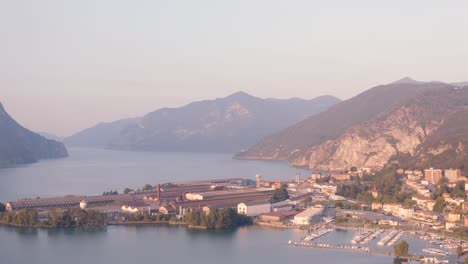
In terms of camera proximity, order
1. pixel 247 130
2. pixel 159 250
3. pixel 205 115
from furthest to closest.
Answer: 1. pixel 205 115
2. pixel 247 130
3. pixel 159 250

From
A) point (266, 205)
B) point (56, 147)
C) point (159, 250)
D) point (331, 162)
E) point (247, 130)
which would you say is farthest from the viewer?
point (247, 130)

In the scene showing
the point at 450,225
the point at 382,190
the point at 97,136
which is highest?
the point at 97,136

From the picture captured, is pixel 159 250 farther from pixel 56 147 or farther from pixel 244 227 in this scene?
pixel 56 147

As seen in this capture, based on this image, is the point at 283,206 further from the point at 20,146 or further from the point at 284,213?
the point at 20,146

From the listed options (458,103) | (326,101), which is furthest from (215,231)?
(326,101)

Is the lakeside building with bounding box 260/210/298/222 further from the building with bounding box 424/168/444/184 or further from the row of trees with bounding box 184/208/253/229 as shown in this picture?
the building with bounding box 424/168/444/184

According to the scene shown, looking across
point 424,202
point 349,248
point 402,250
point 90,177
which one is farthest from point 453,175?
point 90,177
